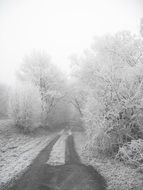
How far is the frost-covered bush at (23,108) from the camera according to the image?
2467cm

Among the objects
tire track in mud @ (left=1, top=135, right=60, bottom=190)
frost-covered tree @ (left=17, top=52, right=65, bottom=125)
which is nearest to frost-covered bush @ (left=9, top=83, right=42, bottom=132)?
frost-covered tree @ (left=17, top=52, right=65, bottom=125)

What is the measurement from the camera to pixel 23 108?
24500mm

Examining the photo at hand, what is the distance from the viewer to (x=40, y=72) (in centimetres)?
3278

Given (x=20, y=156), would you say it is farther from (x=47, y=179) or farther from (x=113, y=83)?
(x=113, y=83)

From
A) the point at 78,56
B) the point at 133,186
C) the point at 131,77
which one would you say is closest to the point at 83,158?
the point at 133,186

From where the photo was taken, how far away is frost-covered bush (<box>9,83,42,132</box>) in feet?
80.9

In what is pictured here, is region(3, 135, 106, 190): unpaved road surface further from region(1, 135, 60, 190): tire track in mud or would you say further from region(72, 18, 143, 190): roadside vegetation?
region(72, 18, 143, 190): roadside vegetation

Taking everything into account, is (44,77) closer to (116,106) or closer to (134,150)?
(116,106)

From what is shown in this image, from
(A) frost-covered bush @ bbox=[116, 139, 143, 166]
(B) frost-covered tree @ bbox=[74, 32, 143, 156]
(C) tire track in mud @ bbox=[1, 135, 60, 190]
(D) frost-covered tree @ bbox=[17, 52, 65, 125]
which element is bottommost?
(C) tire track in mud @ bbox=[1, 135, 60, 190]

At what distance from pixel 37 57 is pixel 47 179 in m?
29.4

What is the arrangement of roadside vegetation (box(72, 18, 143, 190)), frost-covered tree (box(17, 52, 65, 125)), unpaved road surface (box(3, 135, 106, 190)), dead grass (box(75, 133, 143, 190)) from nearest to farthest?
dead grass (box(75, 133, 143, 190)), unpaved road surface (box(3, 135, 106, 190)), roadside vegetation (box(72, 18, 143, 190)), frost-covered tree (box(17, 52, 65, 125))

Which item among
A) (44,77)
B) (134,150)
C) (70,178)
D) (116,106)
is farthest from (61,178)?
(44,77)

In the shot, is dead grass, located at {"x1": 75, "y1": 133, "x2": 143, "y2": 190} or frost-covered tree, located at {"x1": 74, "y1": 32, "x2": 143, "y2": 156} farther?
frost-covered tree, located at {"x1": 74, "y1": 32, "x2": 143, "y2": 156}

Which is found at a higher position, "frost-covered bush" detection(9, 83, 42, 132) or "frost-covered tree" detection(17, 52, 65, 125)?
"frost-covered tree" detection(17, 52, 65, 125)
